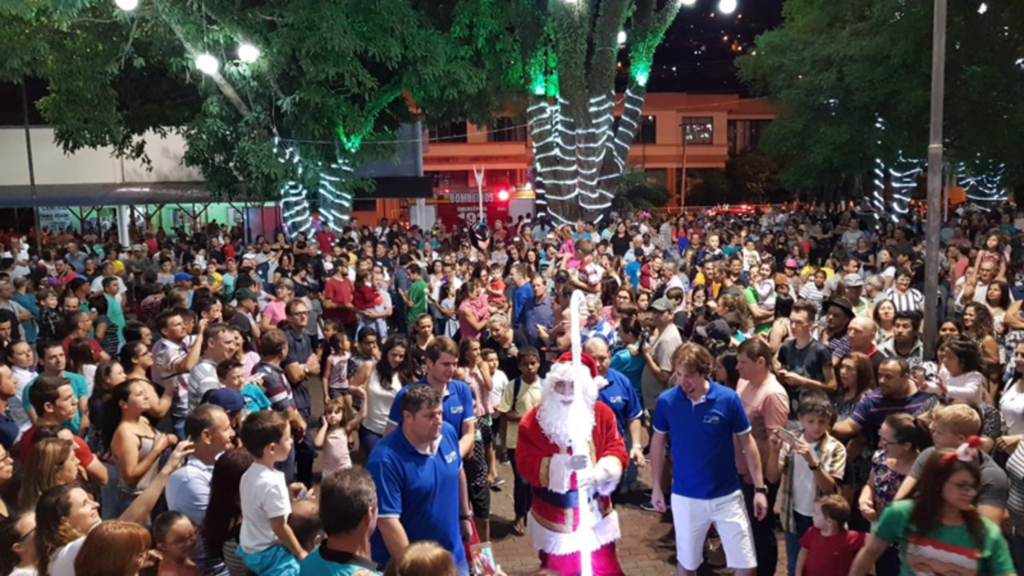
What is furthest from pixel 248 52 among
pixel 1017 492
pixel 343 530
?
pixel 1017 492

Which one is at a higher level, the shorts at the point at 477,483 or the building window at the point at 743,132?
the building window at the point at 743,132

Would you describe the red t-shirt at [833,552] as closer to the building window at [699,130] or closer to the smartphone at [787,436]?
the smartphone at [787,436]

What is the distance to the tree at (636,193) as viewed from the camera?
40.3m

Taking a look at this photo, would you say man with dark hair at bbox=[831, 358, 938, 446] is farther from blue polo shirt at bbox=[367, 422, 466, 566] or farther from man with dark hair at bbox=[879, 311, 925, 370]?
blue polo shirt at bbox=[367, 422, 466, 566]

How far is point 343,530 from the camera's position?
3439mm

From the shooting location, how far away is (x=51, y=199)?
25.3 m

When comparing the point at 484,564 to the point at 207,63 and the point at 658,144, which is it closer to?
the point at 207,63

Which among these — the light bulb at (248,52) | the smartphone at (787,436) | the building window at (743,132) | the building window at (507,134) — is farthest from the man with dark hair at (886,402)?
the building window at (743,132)

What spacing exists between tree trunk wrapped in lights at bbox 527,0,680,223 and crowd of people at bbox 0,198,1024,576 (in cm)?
1545

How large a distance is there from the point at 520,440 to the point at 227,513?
1.82 metres

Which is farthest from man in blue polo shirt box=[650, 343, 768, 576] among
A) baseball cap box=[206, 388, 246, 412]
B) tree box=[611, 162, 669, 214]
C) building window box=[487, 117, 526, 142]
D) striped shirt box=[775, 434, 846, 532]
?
building window box=[487, 117, 526, 142]

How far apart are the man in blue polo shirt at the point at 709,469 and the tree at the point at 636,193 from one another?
34.0 m

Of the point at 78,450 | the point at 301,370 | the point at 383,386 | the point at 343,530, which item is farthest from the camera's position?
the point at 301,370

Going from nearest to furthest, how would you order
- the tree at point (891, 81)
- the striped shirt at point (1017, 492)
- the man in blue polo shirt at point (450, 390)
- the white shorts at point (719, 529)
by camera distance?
the striped shirt at point (1017, 492) < the white shorts at point (719, 529) < the man in blue polo shirt at point (450, 390) < the tree at point (891, 81)
